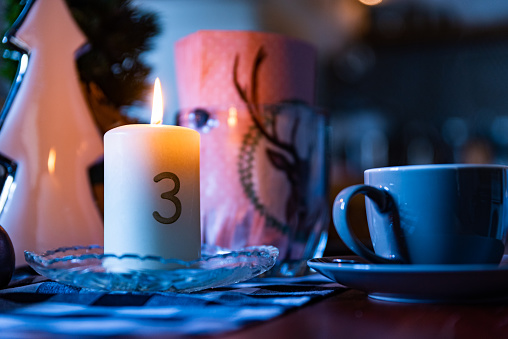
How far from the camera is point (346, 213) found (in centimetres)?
44

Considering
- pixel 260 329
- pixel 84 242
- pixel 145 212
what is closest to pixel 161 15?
pixel 84 242

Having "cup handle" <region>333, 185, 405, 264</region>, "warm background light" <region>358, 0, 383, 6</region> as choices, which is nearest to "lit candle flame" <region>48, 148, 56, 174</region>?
"cup handle" <region>333, 185, 405, 264</region>

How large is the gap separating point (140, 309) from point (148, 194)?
116 millimetres

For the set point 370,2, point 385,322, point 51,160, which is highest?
point 370,2

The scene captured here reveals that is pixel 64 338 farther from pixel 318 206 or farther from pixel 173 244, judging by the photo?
pixel 318 206

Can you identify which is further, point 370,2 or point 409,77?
point 409,77

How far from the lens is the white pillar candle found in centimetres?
47

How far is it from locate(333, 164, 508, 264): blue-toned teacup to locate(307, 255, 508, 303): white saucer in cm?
5

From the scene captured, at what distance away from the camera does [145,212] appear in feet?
1.54

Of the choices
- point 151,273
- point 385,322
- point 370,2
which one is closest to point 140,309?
point 151,273

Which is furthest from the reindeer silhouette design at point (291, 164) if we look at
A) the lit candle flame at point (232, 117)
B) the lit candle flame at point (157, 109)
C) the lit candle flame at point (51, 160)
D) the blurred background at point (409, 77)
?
the blurred background at point (409, 77)

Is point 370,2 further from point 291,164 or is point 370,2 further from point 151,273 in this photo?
point 151,273

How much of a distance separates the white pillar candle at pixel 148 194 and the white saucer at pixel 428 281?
0.13 m

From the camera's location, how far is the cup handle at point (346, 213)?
44 centimetres
